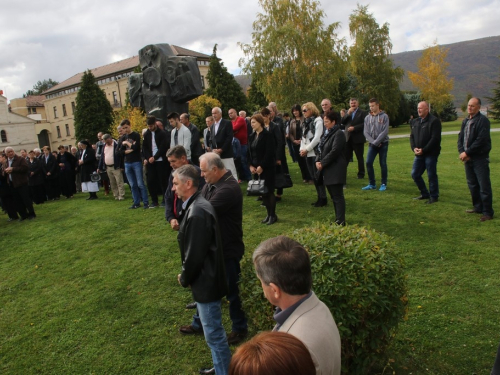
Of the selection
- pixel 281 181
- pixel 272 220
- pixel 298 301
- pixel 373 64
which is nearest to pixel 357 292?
pixel 298 301

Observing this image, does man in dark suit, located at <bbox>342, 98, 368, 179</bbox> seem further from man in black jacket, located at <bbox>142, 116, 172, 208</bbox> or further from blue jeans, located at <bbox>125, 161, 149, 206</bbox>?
blue jeans, located at <bbox>125, 161, 149, 206</bbox>

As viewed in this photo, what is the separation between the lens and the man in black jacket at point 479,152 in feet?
21.4

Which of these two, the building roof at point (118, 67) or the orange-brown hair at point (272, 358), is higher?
the building roof at point (118, 67)

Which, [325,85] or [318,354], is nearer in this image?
[318,354]

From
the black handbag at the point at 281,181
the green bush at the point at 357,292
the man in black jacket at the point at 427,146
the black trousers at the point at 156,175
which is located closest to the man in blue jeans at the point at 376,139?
the man in black jacket at the point at 427,146

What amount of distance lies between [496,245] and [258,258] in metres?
4.76

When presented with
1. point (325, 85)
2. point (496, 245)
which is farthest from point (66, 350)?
point (325, 85)

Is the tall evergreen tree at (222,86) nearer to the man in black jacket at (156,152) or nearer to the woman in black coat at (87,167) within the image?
the woman in black coat at (87,167)

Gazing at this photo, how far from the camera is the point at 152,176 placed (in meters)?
10.2

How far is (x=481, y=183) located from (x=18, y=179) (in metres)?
10.8

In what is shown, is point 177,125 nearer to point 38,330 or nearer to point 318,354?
point 38,330

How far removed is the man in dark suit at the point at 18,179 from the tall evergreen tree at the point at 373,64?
36909 mm

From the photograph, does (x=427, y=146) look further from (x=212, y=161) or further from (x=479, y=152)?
(x=212, y=161)

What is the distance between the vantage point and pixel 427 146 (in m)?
7.68
